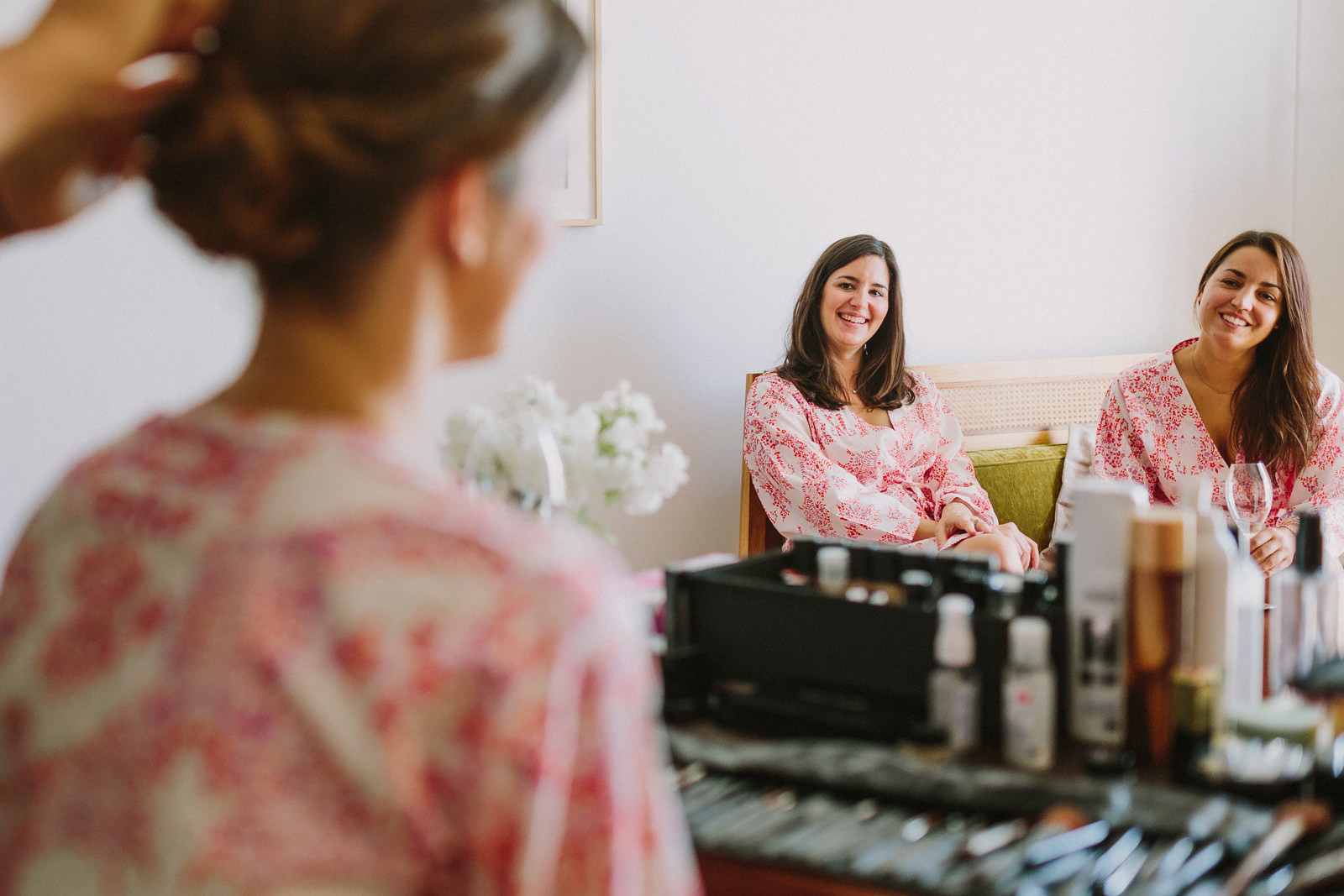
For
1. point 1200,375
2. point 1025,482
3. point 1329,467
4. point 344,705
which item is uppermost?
point 1200,375

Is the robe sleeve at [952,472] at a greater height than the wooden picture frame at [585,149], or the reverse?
the wooden picture frame at [585,149]

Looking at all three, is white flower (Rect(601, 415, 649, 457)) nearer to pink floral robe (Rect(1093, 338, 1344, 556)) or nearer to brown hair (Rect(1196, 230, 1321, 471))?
pink floral robe (Rect(1093, 338, 1344, 556))

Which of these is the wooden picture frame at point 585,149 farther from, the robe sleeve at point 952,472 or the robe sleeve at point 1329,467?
the robe sleeve at point 1329,467

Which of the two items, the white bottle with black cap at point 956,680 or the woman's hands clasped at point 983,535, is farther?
the woman's hands clasped at point 983,535

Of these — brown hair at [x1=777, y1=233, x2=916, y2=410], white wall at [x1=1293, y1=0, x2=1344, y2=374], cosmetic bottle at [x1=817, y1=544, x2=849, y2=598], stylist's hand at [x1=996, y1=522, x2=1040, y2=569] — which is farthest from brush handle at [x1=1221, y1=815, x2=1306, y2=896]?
white wall at [x1=1293, y1=0, x2=1344, y2=374]

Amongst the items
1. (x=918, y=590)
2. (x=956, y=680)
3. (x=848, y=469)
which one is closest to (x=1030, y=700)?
(x=956, y=680)

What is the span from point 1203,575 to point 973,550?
1.61 meters

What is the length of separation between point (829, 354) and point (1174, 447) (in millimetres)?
884

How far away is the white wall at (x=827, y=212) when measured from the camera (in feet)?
7.36

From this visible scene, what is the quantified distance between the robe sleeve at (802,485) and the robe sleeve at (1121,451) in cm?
50

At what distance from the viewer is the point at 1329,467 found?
9.25ft

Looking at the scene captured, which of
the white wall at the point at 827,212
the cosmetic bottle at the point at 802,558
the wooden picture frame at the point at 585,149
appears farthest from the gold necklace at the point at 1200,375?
the cosmetic bottle at the point at 802,558

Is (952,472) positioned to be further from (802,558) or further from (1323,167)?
(1323,167)

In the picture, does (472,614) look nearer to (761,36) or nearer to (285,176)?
(285,176)
